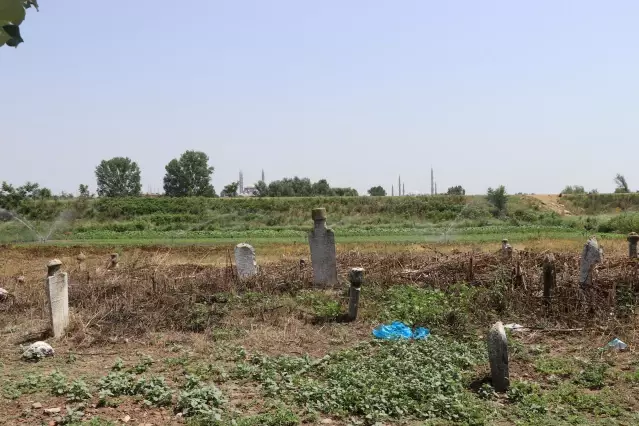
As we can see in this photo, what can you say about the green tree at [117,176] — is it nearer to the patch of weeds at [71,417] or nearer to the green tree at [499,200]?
the green tree at [499,200]

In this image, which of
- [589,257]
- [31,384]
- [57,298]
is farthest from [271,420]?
[589,257]

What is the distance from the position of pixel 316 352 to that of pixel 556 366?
3042 mm

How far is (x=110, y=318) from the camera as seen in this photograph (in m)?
9.62

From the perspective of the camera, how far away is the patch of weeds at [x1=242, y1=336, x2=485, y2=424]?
594 centimetres

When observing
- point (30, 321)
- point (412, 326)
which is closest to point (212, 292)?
point (30, 321)

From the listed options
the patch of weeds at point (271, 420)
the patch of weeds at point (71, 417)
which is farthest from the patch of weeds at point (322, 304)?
the patch of weeds at point (71, 417)

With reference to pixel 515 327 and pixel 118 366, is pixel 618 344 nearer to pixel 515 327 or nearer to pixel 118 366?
pixel 515 327

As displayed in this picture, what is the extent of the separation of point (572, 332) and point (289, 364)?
175 inches

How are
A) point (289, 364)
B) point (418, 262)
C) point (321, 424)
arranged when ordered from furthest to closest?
point (418, 262), point (289, 364), point (321, 424)

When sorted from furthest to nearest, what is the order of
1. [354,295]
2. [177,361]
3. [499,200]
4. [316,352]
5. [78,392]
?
[499,200] → [354,295] → [316,352] → [177,361] → [78,392]

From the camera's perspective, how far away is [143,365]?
7.27 meters

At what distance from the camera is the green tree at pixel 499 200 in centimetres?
4444

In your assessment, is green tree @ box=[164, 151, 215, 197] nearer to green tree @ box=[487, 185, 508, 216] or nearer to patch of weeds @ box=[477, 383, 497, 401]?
green tree @ box=[487, 185, 508, 216]

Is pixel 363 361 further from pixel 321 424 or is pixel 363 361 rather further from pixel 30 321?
Result: pixel 30 321
